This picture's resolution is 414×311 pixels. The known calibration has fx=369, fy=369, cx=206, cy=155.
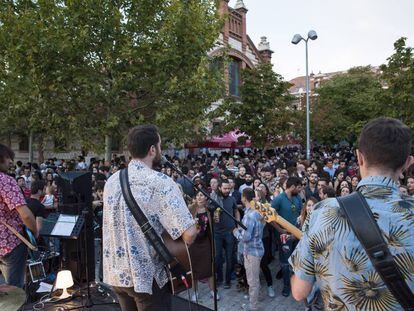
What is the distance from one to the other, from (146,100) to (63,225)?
6.90m

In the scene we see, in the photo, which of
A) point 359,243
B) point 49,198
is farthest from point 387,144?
point 49,198

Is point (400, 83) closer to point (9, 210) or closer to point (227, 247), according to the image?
point (227, 247)

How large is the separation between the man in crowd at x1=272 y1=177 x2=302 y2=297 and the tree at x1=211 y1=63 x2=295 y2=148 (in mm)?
13648

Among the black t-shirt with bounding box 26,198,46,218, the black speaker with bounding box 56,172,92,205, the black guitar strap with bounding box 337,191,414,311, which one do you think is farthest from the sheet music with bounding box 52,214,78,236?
the black guitar strap with bounding box 337,191,414,311

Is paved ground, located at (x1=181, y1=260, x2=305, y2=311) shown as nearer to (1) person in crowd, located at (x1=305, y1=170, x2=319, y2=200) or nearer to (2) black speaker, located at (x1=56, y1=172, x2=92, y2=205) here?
(1) person in crowd, located at (x1=305, y1=170, x2=319, y2=200)

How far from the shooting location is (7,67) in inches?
427

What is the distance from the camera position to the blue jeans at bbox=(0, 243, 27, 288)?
4.20 meters

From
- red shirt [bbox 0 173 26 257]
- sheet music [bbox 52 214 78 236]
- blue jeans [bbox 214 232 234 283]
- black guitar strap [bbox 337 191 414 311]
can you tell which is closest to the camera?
black guitar strap [bbox 337 191 414 311]

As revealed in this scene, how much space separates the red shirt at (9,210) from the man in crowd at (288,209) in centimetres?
376

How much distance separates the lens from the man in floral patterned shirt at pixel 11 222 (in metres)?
3.93

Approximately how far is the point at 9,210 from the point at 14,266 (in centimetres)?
67

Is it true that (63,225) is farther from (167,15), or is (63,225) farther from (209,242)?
(167,15)

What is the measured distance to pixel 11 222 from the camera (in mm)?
4145

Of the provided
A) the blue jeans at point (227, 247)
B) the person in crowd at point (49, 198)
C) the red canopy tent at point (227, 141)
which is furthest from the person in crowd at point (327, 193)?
the red canopy tent at point (227, 141)
